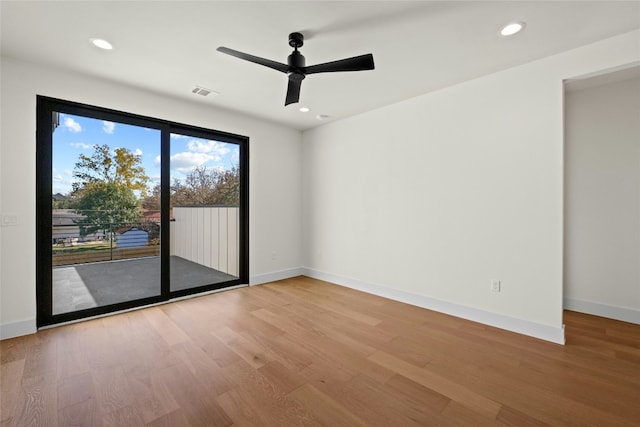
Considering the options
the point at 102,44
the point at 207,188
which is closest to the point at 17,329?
the point at 207,188

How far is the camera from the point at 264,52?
96.5 inches

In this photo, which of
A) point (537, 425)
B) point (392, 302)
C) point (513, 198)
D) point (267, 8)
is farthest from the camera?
point (392, 302)

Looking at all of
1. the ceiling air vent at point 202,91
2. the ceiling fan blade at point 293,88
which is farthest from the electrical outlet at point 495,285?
the ceiling air vent at point 202,91

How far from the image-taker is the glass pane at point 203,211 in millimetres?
3701

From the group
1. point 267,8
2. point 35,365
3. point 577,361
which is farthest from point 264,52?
point 577,361

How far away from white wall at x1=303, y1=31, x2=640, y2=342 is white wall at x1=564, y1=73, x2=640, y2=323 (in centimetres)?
109

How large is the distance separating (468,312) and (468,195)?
4.17ft

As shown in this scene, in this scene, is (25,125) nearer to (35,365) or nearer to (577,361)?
(35,365)

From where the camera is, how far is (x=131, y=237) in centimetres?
330

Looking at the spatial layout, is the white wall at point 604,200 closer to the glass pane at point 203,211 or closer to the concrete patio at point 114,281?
the glass pane at point 203,211

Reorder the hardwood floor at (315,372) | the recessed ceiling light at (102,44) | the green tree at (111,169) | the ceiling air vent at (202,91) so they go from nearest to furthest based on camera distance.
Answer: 1. the hardwood floor at (315,372)
2. the recessed ceiling light at (102,44)
3. the green tree at (111,169)
4. the ceiling air vent at (202,91)

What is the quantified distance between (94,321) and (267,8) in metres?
3.40

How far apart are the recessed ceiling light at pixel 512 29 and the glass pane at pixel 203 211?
11.3 ft

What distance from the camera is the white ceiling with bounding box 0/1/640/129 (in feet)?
6.25
